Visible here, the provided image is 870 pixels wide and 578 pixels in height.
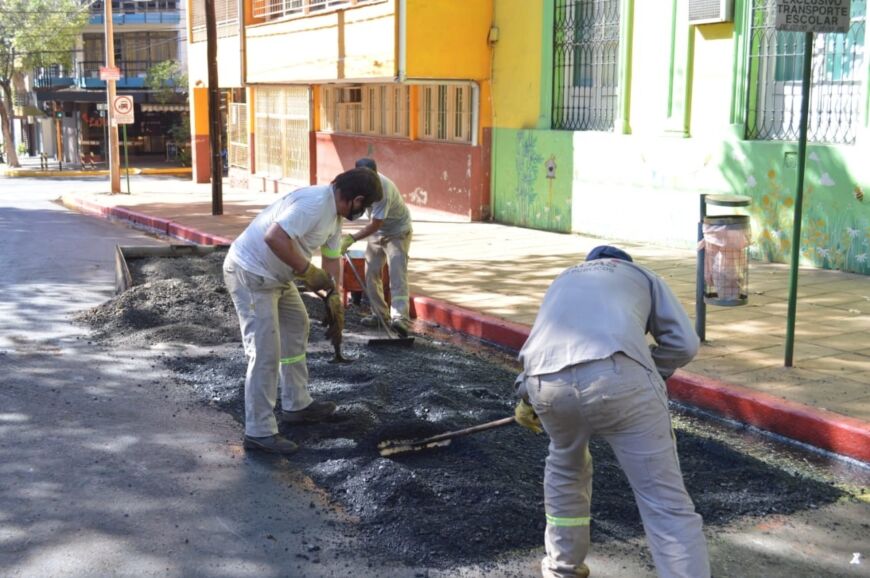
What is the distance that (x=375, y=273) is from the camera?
9102 millimetres

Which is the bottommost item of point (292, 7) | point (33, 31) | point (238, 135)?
point (238, 135)

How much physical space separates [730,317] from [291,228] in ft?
16.1

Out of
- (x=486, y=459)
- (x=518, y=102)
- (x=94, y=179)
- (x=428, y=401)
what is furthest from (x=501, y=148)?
(x=94, y=179)

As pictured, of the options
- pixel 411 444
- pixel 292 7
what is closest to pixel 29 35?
pixel 292 7

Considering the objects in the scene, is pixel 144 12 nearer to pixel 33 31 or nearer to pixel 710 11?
pixel 33 31

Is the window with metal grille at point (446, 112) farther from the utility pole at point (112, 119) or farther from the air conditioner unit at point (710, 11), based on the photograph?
the utility pole at point (112, 119)

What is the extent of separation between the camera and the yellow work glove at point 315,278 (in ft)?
18.2

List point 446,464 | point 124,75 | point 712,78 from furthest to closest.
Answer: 1. point 124,75
2. point 712,78
3. point 446,464

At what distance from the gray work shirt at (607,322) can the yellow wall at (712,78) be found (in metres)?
9.12

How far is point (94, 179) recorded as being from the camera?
120 feet

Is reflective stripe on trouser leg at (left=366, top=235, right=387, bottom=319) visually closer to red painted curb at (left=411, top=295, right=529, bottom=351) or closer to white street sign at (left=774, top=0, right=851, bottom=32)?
red painted curb at (left=411, top=295, right=529, bottom=351)

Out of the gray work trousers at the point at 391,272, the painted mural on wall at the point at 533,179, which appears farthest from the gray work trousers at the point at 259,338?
the painted mural on wall at the point at 533,179

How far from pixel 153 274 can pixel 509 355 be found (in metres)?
4.40

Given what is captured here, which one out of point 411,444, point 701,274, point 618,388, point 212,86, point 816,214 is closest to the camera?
point 618,388
